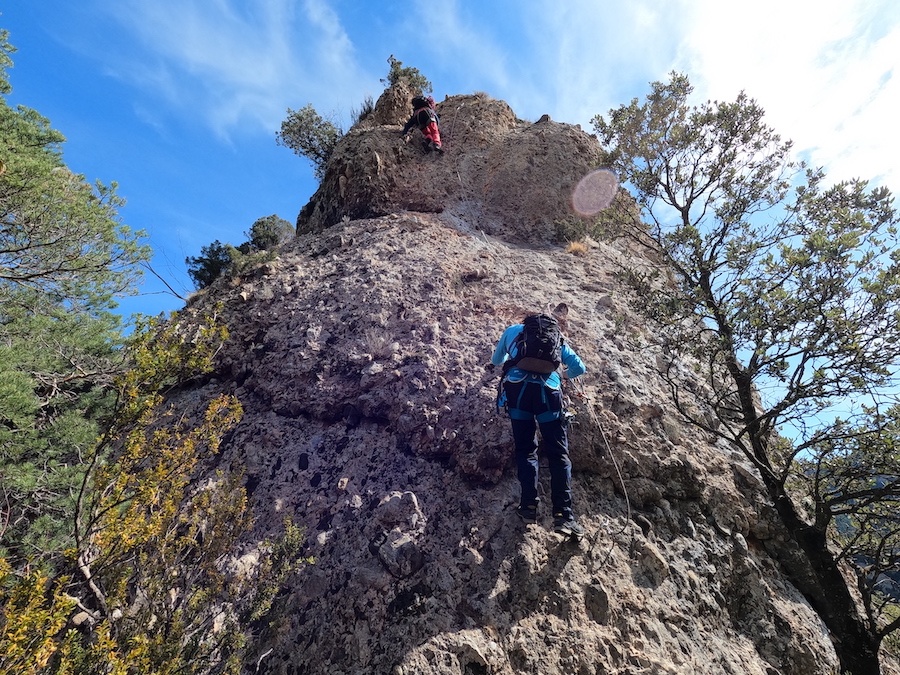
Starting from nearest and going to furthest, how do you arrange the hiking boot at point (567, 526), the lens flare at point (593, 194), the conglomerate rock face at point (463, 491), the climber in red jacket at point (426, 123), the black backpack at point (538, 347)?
the conglomerate rock face at point (463, 491) < the hiking boot at point (567, 526) < the black backpack at point (538, 347) < the lens flare at point (593, 194) < the climber in red jacket at point (426, 123)

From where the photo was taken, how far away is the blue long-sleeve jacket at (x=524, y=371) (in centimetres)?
484

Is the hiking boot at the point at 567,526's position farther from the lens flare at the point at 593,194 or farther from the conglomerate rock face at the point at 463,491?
the lens flare at the point at 593,194

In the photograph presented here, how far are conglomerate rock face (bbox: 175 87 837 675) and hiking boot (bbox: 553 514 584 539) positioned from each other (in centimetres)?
16

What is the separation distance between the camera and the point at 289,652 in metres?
3.77

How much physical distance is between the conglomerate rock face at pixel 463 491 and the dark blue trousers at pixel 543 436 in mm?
386

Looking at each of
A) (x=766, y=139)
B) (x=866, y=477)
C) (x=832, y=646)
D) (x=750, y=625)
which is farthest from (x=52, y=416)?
(x=766, y=139)

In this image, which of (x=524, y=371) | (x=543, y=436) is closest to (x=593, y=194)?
(x=524, y=371)

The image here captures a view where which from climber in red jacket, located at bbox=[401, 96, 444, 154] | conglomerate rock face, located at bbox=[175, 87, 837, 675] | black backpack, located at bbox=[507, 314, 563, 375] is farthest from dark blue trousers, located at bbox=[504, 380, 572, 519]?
climber in red jacket, located at bbox=[401, 96, 444, 154]

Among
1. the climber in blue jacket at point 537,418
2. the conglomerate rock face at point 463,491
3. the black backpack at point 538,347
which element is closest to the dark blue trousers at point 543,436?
the climber in blue jacket at point 537,418

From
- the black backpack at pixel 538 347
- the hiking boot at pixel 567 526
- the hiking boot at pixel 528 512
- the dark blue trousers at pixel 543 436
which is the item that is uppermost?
the black backpack at pixel 538 347

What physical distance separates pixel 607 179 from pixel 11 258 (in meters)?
12.0

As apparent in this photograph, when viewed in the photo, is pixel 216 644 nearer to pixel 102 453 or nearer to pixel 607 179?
pixel 102 453

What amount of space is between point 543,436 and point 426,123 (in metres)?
10.4

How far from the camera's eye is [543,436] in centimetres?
470
